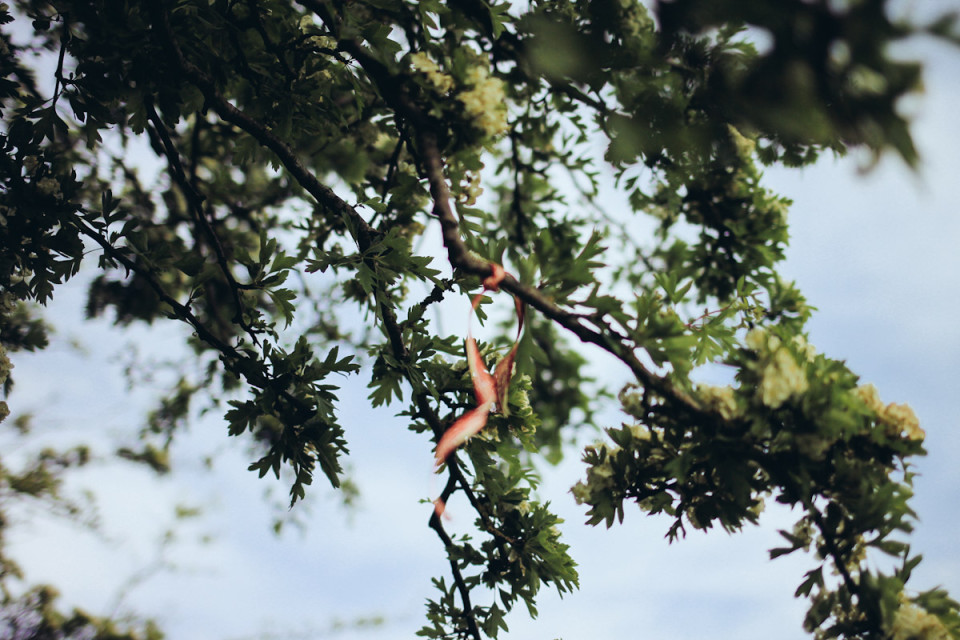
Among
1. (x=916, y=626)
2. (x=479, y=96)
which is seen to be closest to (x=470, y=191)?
(x=479, y=96)

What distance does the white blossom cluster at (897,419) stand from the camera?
62.7 inches

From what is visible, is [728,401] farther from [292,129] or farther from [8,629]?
[8,629]

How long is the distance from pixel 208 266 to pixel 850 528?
2.82 m

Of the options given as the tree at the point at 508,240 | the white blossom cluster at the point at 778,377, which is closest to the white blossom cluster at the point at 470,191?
the tree at the point at 508,240

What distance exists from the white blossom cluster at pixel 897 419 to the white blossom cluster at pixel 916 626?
47 cm

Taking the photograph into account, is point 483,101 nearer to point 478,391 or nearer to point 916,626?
point 478,391

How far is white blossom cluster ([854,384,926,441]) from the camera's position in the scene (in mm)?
1593

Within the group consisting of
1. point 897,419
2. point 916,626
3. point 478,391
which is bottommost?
point 916,626

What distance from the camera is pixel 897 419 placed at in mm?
1601

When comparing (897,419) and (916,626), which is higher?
(897,419)

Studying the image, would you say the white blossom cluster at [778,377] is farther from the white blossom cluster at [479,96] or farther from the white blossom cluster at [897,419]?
the white blossom cluster at [479,96]

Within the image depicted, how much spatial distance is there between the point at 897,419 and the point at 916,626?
549 millimetres

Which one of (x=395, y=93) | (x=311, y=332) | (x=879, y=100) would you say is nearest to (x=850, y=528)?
(x=879, y=100)

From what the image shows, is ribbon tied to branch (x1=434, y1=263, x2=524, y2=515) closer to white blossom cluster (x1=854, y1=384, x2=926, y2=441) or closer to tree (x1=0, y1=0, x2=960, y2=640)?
tree (x1=0, y1=0, x2=960, y2=640)
